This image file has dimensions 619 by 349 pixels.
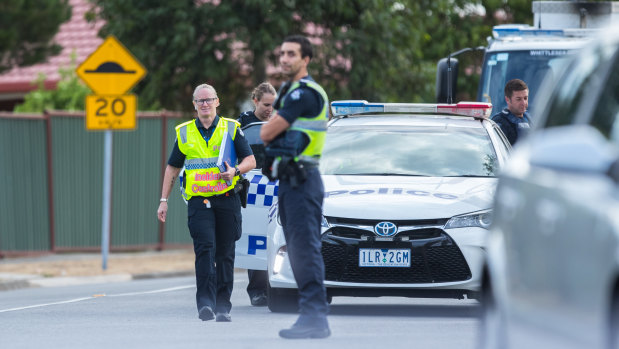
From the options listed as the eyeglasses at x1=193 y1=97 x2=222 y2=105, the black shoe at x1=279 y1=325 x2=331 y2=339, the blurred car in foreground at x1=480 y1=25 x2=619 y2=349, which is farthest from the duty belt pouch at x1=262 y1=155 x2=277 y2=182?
the blurred car in foreground at x1=480 y1=25 x2=619 y2=349

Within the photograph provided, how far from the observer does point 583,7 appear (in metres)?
19.0

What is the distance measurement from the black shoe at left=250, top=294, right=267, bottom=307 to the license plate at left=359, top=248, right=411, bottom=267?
2222 millimetres

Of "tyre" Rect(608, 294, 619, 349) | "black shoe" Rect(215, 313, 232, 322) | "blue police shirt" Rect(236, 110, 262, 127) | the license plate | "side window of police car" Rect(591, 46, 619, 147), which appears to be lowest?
"black shoe" Rect(215, 313, 232, 322)

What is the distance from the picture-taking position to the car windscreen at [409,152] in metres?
11.0

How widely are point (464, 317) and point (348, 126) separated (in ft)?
6.31

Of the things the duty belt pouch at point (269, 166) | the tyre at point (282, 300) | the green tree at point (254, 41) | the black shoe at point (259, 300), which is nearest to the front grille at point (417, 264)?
the tyre at point (282, 300)

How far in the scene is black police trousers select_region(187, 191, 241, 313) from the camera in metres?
10.5

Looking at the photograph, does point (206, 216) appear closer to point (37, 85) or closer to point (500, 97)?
point (500, 97)

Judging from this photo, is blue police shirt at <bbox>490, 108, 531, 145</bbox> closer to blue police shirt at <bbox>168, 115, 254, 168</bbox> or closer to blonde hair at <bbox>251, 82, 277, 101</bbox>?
blonde hair at <bbox>251, 82, 277, 101</bbox>

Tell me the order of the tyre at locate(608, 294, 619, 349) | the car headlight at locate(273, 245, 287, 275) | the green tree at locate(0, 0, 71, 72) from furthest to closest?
the green tree at locate(0, 0, 71, 72)
the car headlight at locate(273, 245, 287, 275)
the tyre at locate(608, 294, 619, 349)

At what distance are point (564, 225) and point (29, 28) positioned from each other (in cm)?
2811

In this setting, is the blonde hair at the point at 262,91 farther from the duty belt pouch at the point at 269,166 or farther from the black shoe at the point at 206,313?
the duty belt pouch at the point at 269,166

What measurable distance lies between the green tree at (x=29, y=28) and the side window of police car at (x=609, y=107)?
86.4 ft

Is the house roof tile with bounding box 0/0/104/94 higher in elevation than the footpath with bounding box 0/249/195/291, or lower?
higher
